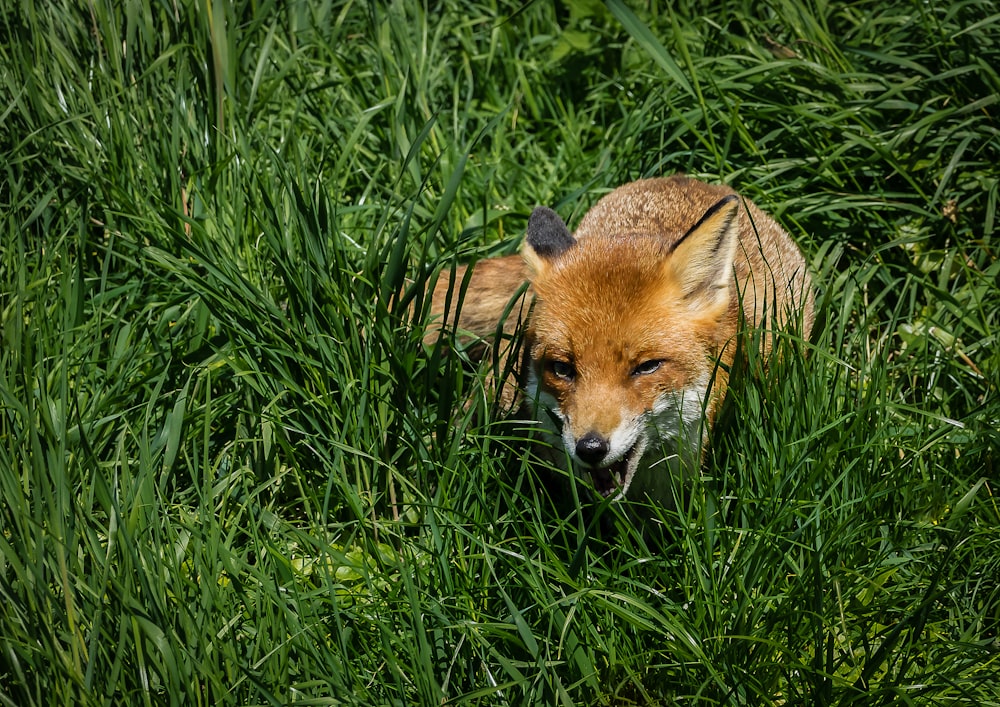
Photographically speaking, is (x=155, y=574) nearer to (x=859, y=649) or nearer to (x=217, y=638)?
(x=217, y=638)

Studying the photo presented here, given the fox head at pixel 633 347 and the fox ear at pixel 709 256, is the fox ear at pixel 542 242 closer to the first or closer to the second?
the fox head at pixel 633 347

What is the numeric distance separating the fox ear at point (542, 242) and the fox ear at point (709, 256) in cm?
55

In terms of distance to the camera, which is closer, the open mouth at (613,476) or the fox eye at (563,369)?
the open mouth at (613,476)

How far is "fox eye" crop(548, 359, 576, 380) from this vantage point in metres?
4.04

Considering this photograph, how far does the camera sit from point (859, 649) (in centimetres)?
341

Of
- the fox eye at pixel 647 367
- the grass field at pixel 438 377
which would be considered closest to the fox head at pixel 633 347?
the fox eye at pixel 647 367

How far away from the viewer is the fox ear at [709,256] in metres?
4.03

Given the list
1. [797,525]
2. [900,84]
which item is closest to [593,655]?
[797,525]

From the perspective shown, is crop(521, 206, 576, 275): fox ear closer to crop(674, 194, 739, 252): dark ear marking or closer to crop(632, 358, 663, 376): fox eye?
crop(674, 194, 739, 252): dark ear marking

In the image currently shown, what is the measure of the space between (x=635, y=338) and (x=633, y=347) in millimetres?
40

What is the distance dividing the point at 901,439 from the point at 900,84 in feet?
7.43

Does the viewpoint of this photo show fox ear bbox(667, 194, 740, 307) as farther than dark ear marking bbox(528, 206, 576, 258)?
No

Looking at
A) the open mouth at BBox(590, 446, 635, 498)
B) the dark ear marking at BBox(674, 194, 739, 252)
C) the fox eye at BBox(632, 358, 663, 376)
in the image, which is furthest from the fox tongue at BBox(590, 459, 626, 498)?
the dark ear marking at BBox(674, 194, 739, 252)

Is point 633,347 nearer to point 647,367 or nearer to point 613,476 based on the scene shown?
point 647,367
